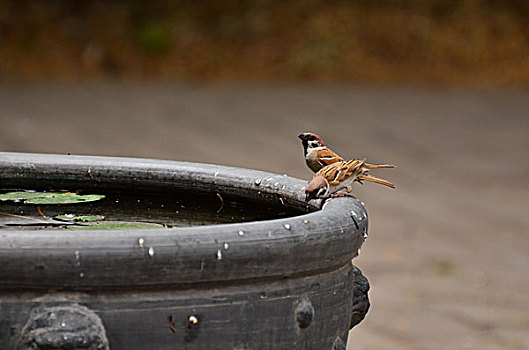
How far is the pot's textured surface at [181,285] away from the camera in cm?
121

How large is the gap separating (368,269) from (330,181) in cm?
287

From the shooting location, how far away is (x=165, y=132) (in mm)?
7531

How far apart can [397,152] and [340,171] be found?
565cm

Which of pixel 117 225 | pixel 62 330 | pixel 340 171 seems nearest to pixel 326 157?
pixel 340 171

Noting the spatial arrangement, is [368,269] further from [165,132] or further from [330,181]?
[165,132]

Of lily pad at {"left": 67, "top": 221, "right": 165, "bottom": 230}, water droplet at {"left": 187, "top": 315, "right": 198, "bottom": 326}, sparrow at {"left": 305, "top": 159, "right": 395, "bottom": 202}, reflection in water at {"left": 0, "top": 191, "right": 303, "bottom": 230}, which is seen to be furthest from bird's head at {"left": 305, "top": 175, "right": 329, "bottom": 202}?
water droplet at {"left": 187, "top": 315, "right": 198, "bottom": 326}

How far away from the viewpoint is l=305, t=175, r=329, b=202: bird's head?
1.67m

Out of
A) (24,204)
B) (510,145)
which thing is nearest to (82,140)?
(510,145)

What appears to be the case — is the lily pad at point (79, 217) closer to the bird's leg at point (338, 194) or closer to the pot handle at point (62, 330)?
the bird's leg at point (338, 194)

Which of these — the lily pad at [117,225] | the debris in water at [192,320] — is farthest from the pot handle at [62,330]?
the lily pad at [117,225]

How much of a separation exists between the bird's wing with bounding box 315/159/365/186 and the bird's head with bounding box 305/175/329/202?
0.11 ft

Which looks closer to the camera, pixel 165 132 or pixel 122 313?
pixel 122 313

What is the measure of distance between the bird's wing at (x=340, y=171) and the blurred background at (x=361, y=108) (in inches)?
71.8

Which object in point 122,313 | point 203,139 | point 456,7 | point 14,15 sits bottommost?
point 122,313
